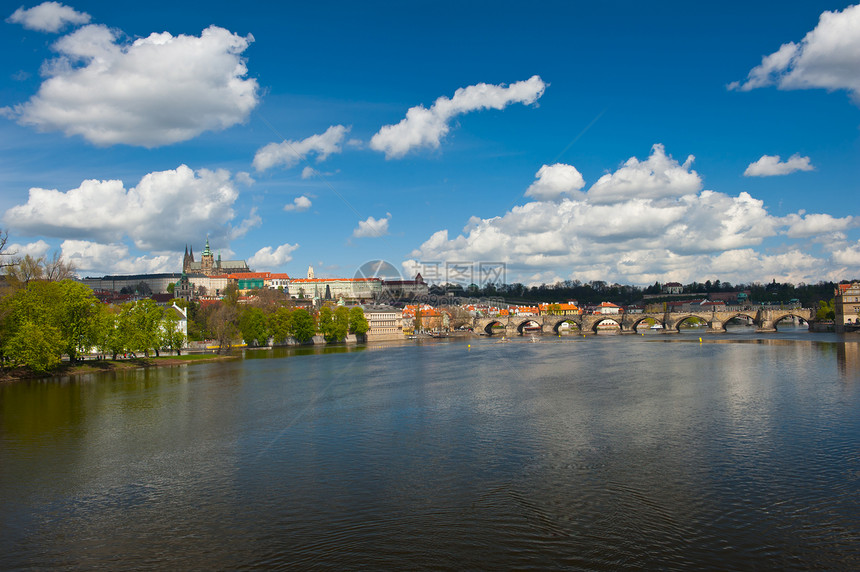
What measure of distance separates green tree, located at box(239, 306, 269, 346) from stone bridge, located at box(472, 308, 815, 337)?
45.3 metres

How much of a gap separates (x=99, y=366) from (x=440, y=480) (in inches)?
1469

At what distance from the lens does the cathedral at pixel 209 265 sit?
172m

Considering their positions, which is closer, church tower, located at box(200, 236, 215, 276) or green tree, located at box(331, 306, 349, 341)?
green tree, located at box(331, 306, 349, 341)

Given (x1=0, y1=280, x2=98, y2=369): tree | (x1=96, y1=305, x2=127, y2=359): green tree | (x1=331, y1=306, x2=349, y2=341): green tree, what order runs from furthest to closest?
(x1=331, y1=306, x2=349, y2=341): green tree
(x1=96, y1=305, x2=127, y2=359): green tree
(x1=0, y1=280, x2=98, y2=369): tree

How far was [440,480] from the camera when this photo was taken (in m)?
13.2

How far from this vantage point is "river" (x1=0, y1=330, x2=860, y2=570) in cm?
964

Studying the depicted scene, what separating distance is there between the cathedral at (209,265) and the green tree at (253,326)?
10235 cm

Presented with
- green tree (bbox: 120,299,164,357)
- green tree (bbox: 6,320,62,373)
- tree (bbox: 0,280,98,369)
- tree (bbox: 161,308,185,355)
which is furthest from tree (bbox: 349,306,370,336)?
green tree (bbox: 6,320,62,373)

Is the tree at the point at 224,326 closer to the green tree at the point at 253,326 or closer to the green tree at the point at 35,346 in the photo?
the green tree at the point at 253,326

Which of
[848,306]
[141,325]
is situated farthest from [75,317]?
[848,306]

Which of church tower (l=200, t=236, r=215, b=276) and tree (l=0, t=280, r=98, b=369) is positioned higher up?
church tower (l=200, t=236, r=215, b=276)

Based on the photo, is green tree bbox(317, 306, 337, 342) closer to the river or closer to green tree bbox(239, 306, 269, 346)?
green tree bbox(239, 306, 269, 346)

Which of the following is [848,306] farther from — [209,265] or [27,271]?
[209,265]

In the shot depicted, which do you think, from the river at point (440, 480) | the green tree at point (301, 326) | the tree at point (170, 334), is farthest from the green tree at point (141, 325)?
the green tree at point (301, 326)
